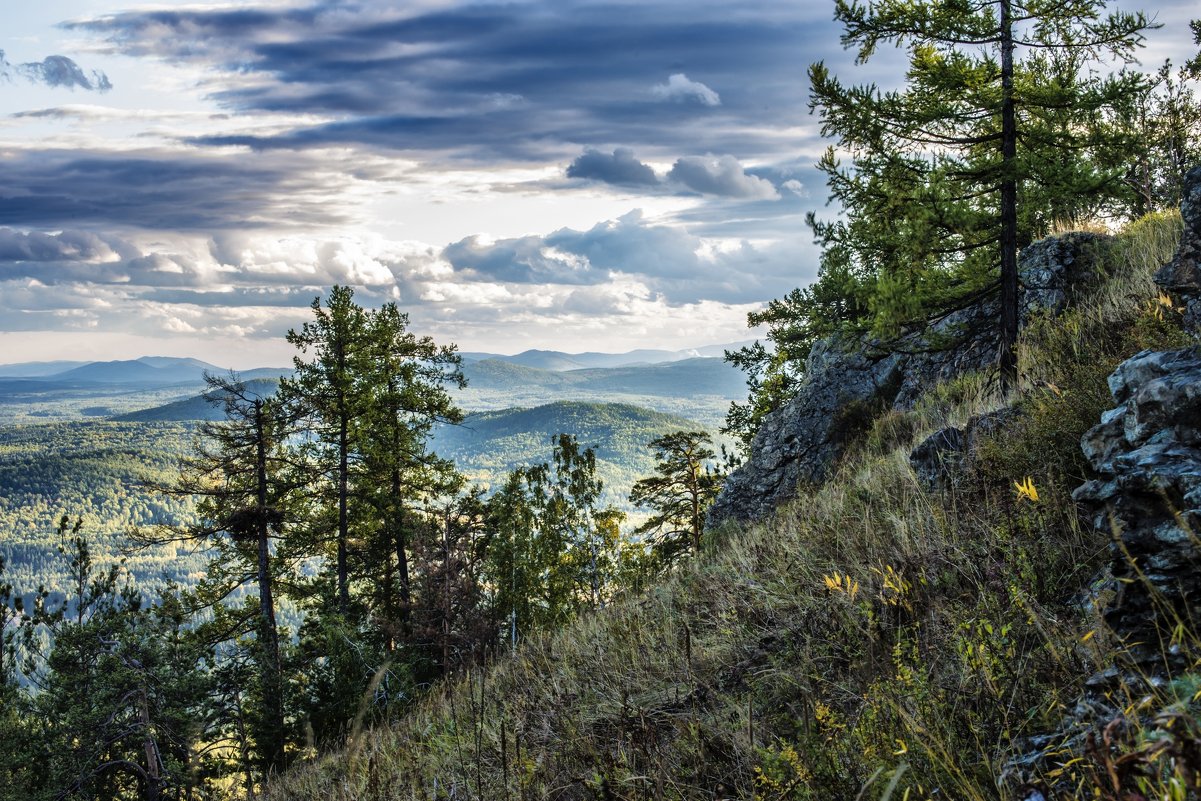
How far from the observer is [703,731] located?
3.34 metres

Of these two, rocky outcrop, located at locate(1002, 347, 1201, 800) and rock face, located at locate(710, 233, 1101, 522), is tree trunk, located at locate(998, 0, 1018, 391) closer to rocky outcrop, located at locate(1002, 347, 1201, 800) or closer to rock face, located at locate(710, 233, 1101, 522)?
rock face, located at locate(710, 233, 1101, 522)

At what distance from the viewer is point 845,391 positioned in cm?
1684

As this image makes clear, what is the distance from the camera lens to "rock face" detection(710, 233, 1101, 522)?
486 inches

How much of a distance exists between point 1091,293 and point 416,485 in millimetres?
20591

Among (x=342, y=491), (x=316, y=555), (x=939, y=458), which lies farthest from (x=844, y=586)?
(x=316, y=555)

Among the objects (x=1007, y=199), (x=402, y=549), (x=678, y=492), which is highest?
(x=1007, y=199)

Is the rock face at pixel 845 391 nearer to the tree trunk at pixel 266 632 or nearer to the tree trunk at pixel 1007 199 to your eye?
the tree trunk at pixel 1007 199

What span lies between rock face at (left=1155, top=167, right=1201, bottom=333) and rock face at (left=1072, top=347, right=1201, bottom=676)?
2.15 metres

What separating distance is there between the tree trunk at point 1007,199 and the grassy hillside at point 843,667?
3605 mm

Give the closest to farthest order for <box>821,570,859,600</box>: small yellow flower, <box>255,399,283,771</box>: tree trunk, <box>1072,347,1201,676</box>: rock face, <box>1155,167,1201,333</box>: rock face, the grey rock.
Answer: <box>1072,347,1201,676</box>: rock face < <box>821,570,859,600</box>: small yellow flower < <box>1155,167,1201,333</box>: rock face < the grey rock < <box>255,399,283,771</box>: tree trunk

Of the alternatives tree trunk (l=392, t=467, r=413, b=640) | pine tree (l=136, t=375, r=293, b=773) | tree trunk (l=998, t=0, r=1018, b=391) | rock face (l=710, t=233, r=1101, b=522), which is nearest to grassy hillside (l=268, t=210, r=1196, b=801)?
tree trunk (l=998, t=0, r=1018, b=391)

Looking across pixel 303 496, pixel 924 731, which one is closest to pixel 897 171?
pixel 924 731

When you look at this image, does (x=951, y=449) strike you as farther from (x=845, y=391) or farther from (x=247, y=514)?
(x=247, y=514)

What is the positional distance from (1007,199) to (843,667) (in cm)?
920
